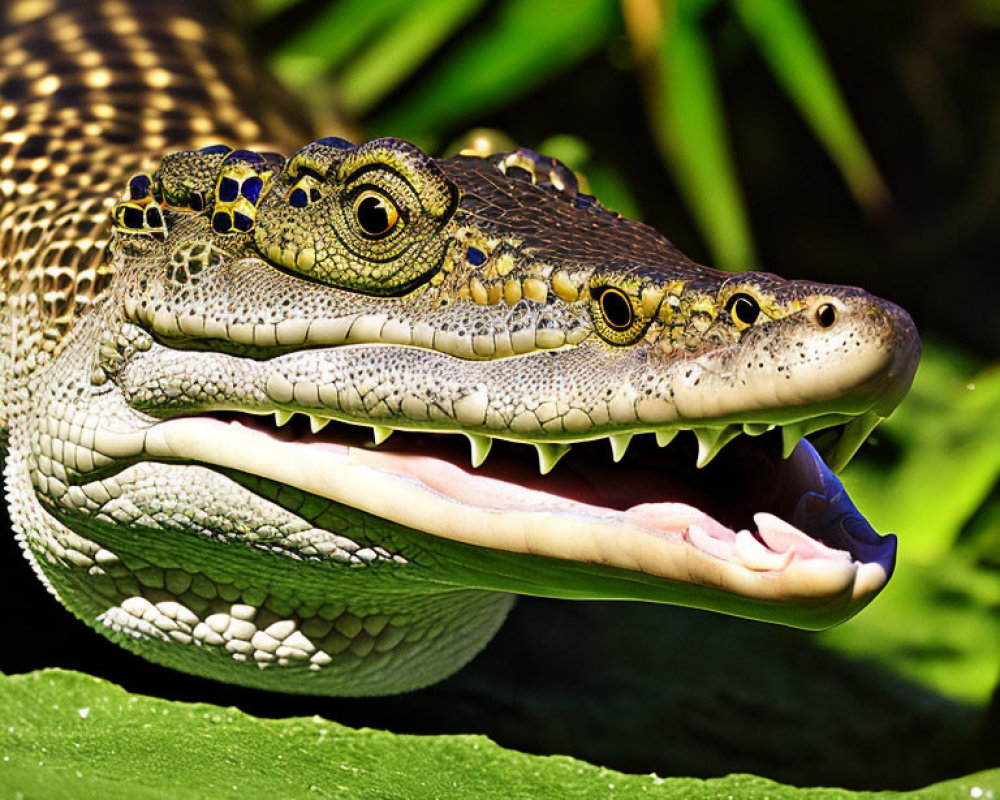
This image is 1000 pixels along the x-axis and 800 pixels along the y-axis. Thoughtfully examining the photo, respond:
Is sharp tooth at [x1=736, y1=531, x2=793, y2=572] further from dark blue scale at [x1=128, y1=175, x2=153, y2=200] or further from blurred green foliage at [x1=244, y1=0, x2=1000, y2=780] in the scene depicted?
blurred green foliage at [x1=244, y1=0, x2=1000, y2=780]

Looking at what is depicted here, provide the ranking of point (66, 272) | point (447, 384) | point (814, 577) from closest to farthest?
point (814, 577) → point (447, 384) → point (66, 272)

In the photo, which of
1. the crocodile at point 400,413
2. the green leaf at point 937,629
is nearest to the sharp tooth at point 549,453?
the crocodile at point 400,413

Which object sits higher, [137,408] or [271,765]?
[137,408]

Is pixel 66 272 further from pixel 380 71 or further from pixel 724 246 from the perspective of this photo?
pixel 724 246

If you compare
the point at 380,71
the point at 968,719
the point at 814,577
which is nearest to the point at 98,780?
the point at 814,577

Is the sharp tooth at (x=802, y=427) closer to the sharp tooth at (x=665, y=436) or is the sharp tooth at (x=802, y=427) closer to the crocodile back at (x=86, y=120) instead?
the sharp tooth at (x=665, y=436)

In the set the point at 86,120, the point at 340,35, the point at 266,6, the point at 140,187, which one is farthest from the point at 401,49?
the point at 140,187
